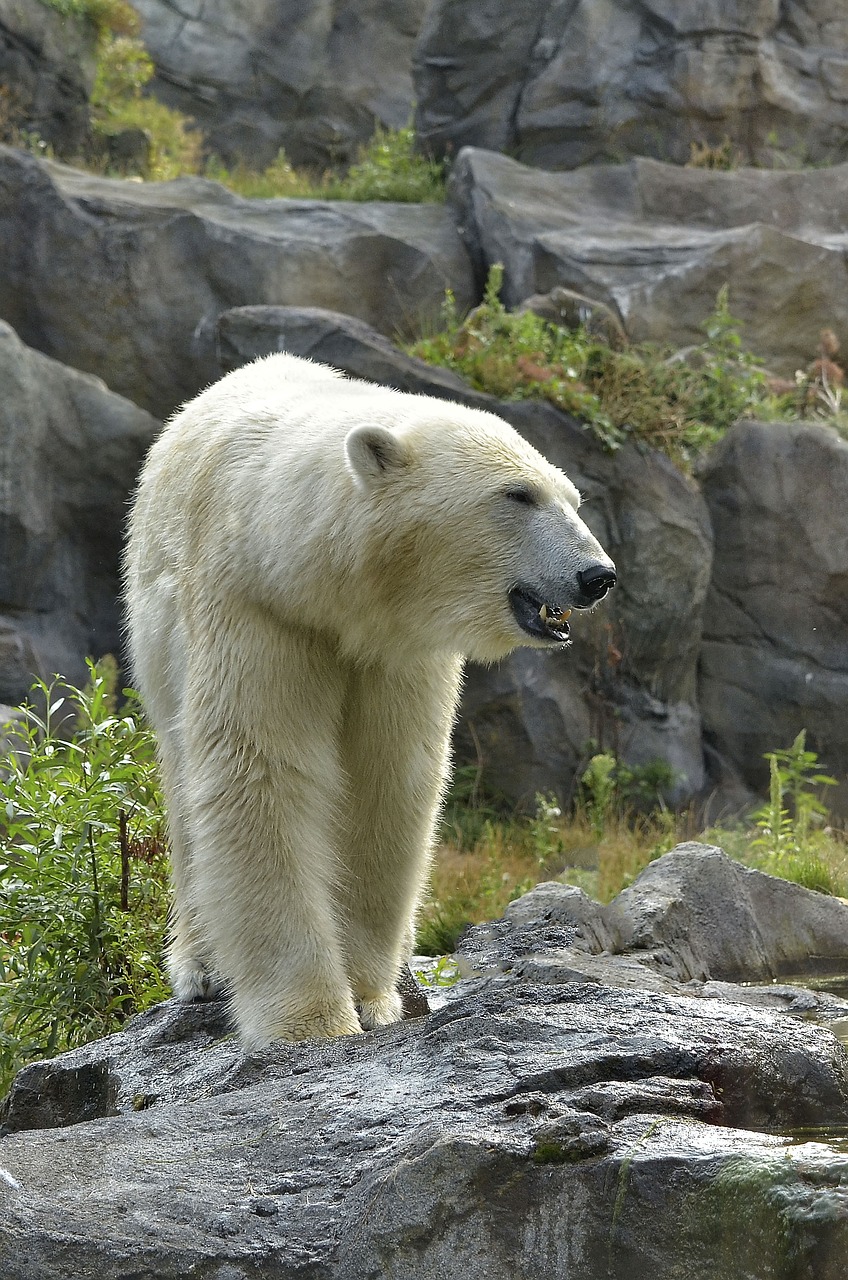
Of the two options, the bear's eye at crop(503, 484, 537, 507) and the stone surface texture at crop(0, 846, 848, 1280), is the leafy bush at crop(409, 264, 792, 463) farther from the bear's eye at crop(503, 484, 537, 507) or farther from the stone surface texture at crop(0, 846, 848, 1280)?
the stone surface texture at crop(0, 846, 848, 1280)

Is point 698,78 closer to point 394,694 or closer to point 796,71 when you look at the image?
point 796,71

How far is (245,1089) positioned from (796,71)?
13859mm

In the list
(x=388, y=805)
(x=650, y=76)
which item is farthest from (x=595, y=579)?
(x=650, y=76)

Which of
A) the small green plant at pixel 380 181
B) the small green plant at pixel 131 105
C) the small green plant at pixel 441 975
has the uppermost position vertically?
the small green plant at pixel 131 105

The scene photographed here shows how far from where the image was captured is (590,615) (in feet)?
30.1

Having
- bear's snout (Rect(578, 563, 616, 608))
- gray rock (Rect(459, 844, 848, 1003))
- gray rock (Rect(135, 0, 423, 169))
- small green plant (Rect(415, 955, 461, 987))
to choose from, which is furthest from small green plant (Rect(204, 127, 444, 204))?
bear's snout (Rect(578, 563, 616, 608))

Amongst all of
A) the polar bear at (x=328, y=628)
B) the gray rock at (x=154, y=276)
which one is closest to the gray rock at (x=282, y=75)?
the gray rock at (x=154, y=276)

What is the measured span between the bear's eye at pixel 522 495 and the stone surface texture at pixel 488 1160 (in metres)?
1.08

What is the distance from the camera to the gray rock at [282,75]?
1872 cm

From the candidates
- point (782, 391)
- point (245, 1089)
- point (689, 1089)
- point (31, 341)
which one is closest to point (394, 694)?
point (245, 1089)

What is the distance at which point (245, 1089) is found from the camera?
274 cm

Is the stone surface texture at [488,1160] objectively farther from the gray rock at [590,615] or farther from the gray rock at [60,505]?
the gray rock at [60,505]

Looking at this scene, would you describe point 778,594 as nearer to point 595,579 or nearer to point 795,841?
point 795,841

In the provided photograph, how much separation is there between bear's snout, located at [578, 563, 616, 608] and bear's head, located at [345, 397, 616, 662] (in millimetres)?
65
